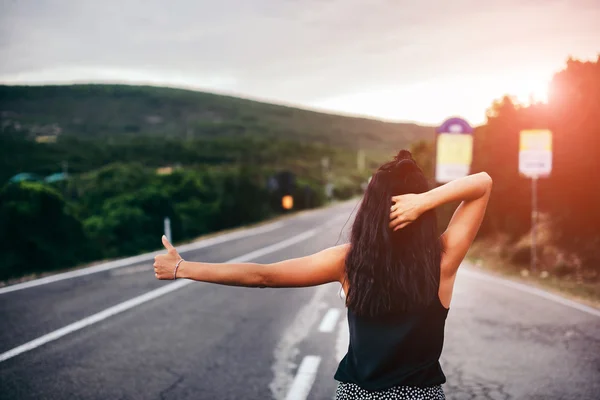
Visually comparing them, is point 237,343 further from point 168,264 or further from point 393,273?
point 393,273

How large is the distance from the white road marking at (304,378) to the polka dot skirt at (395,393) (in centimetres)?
302

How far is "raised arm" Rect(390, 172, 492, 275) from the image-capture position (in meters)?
2.18

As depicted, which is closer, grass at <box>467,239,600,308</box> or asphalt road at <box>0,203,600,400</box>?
asphalt road at <box>0,203,600,400</box>

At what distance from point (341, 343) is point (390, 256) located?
17.5ft

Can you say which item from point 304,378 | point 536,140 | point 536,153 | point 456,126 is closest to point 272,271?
point 304,378

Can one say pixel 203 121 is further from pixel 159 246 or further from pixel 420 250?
pixel 420 250

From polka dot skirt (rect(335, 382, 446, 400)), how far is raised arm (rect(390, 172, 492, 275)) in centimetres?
50

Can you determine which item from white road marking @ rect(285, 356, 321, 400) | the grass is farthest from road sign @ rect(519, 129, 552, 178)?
white road marking @ rect(285, 356, 321, 400)

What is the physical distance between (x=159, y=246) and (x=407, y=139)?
494 ft

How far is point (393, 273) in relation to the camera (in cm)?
220

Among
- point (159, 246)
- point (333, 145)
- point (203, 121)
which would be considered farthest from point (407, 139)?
point (159, 246)

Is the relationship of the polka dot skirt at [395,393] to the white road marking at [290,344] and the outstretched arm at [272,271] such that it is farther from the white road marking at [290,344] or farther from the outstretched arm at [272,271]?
the white road marking at [290,344]

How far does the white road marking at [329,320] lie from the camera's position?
814cm

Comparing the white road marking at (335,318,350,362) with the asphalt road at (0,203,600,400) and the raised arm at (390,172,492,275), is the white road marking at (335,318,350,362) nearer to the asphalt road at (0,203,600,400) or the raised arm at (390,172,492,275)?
the asphalt road at (0,203,600,400)
